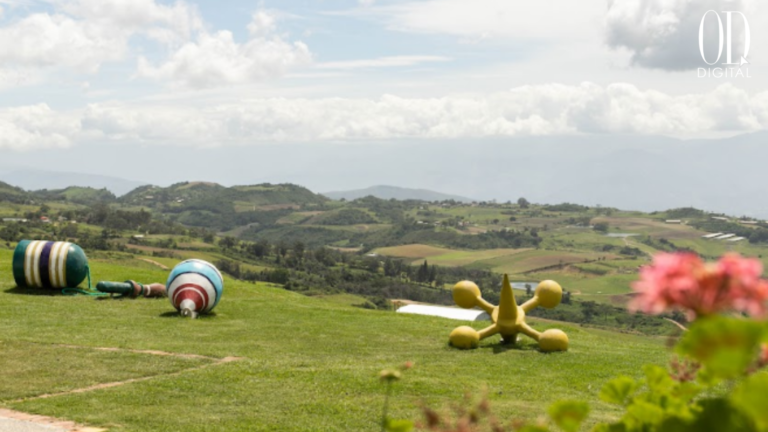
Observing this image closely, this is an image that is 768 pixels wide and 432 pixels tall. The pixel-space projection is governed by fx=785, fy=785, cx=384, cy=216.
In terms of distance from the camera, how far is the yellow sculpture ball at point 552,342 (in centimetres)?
2045

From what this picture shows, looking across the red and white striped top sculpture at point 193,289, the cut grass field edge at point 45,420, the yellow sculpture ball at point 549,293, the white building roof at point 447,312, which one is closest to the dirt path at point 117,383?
the cut grass field edge at point 45,420

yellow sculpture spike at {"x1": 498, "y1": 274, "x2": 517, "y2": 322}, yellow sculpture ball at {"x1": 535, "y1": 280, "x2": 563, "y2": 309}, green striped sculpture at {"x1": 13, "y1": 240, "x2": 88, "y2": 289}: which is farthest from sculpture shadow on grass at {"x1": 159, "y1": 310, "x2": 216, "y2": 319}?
yellow sculpture ball at {"x1": 535, "y1": 280, "x2": 563, "y2": 309}

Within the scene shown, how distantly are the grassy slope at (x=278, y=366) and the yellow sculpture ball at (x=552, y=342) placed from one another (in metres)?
0.28

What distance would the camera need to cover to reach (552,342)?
20453 millimetres

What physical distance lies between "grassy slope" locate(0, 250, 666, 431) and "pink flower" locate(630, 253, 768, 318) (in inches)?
417

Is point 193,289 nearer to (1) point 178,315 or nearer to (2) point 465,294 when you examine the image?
(1) point 178,315

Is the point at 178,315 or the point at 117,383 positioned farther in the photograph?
the point at 178,315

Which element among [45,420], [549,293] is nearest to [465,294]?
[549,293]

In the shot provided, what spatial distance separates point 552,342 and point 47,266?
19.7 m

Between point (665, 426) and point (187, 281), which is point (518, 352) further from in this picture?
point (665, 426)

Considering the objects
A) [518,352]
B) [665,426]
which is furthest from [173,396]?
[665,426]

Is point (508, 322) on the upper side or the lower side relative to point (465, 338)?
upper

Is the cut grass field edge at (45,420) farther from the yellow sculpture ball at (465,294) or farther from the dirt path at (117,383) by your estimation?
the yellow sculpture ball at (465,294)

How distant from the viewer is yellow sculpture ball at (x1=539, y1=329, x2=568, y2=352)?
805 inches
